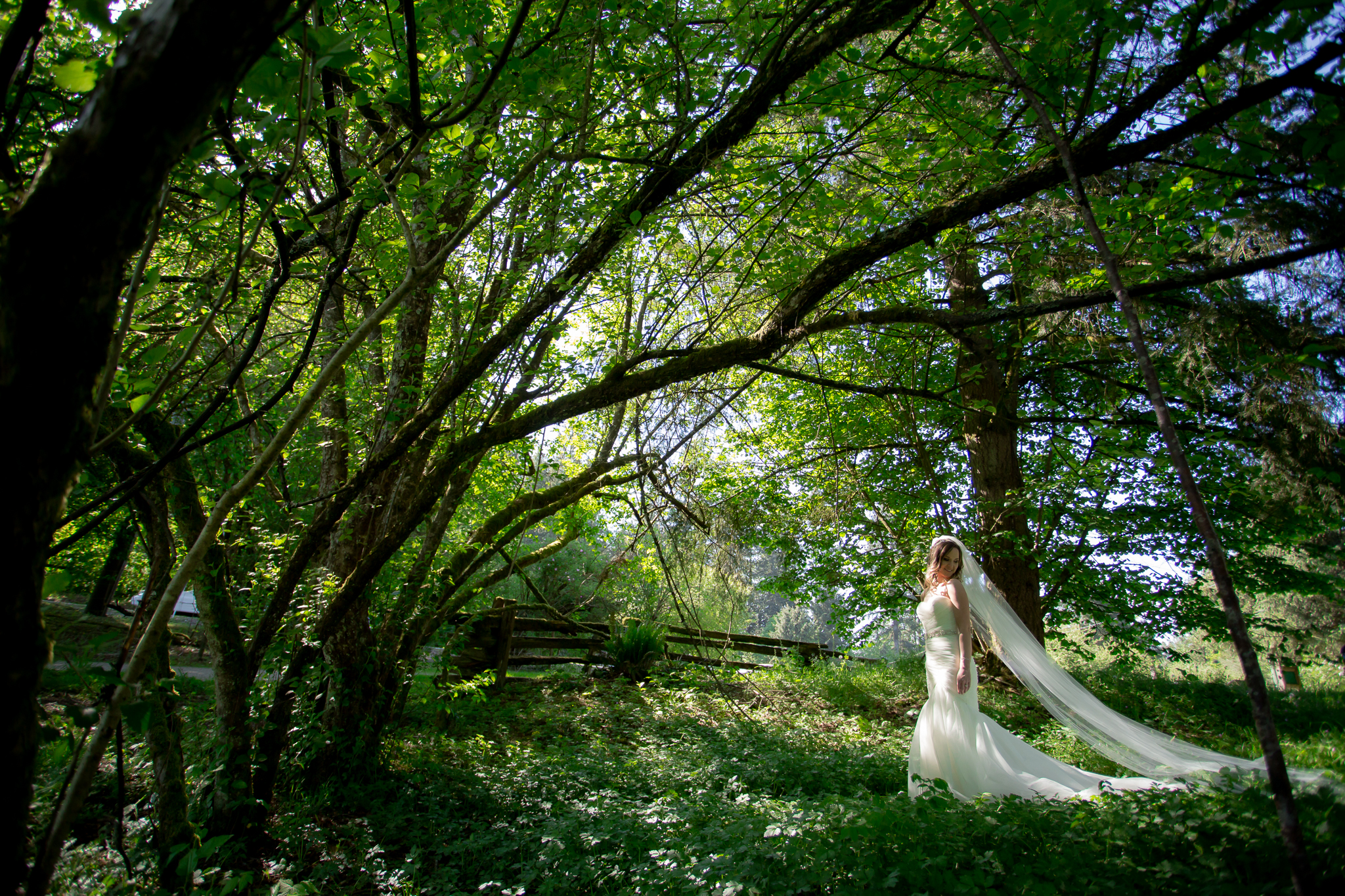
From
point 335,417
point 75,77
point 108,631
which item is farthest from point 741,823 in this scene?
point 108,631

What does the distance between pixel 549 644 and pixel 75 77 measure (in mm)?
9805

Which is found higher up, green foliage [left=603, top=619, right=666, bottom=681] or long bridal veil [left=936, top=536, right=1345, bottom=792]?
long bridal veil [left=936, top=536, right=1345, bottom=792]

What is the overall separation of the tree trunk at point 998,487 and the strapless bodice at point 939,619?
2056 millimetres

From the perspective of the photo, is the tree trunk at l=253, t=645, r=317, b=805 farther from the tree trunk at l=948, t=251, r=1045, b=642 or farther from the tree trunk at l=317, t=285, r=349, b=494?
the tree trunk at l=948, t=251, r=1045, b=642

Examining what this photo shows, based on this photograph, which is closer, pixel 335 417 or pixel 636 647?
pixel 335 417

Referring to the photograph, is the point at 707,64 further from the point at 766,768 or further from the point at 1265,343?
the point at 766,768

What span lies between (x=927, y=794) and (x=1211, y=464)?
658cm

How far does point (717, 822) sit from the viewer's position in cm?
343

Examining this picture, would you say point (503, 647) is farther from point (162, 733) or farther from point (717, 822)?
point (717, 822)

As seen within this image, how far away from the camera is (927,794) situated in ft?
12.0

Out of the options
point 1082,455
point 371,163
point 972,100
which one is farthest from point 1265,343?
point 1082,455

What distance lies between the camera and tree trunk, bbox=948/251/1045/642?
7.20 metres

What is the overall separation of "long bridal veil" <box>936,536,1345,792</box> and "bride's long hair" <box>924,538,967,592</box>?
1.6 inches

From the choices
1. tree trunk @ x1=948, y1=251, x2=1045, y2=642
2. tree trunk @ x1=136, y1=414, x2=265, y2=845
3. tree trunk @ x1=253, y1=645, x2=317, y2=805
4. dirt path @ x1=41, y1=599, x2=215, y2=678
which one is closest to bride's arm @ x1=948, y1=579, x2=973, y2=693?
tree trunk @ x1=948, y1=251, x2=1045, y2=642
